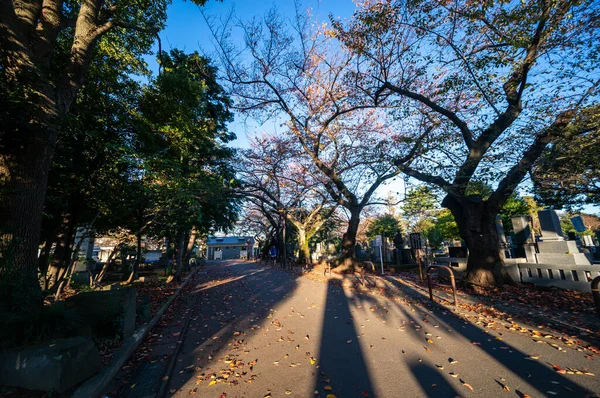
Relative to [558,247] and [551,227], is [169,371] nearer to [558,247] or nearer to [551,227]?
[558,247]

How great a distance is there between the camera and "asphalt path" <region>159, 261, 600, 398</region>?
2.98 m

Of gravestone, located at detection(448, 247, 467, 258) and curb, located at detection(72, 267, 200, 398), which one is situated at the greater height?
gravestone, located at detection(448, 247, 467, 258)

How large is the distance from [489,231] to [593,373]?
6.48 m

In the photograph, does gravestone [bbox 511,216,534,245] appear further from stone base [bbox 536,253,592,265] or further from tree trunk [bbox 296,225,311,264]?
tree trunk [bbox 296,225,311,264]

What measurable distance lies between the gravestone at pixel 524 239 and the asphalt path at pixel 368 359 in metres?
6.34

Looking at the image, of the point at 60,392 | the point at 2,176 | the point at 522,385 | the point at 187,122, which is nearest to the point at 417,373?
the point at 522,385

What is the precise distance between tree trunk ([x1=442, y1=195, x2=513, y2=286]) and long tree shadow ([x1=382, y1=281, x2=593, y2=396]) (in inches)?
142

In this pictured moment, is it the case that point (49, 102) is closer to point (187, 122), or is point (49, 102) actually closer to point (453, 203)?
point (187, 122)

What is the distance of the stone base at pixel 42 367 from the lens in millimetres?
2805

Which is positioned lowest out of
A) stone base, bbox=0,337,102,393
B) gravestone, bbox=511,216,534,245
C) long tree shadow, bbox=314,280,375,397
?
long tree shadow, bbox=314,280,375,397

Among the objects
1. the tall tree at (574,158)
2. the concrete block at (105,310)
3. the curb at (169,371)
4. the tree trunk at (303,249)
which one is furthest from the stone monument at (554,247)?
the tree trunk at (303,249)

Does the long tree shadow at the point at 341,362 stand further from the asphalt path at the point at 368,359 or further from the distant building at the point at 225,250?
the distant building at the point at 225,250

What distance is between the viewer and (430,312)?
20.3 feet

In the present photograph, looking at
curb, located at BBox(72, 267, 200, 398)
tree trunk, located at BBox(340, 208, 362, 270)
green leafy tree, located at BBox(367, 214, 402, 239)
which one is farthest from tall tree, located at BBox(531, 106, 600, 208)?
green leafy tree, located at BBox(367, 214, 402, 239)
